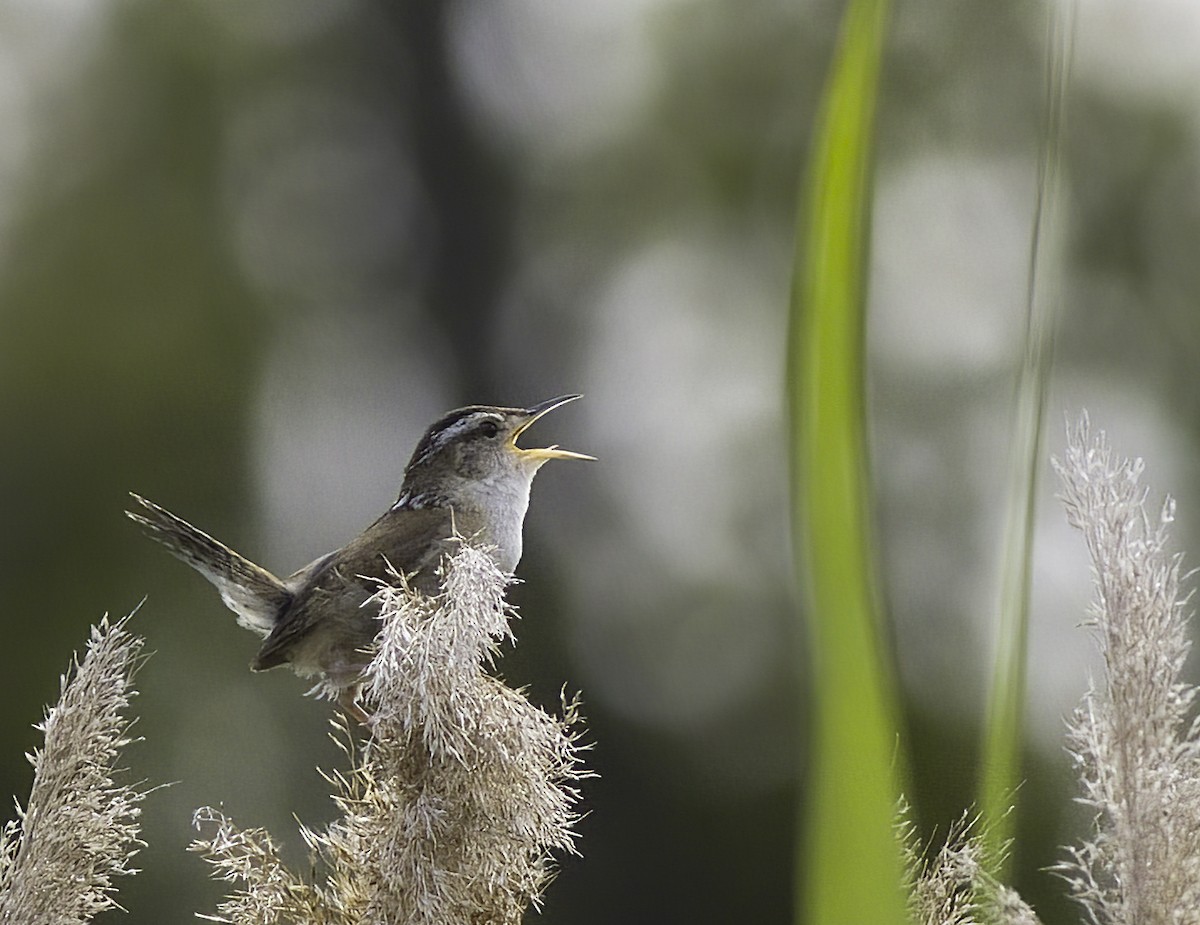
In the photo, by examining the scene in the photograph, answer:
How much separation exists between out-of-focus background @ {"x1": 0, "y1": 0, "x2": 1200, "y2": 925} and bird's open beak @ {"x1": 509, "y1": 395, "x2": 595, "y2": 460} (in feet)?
0.05

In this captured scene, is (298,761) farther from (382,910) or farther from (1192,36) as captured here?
(1192,36)

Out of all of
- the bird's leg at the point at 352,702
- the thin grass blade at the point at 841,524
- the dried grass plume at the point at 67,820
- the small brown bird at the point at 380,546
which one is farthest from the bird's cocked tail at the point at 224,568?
the thin grass blade at the point at 841,524

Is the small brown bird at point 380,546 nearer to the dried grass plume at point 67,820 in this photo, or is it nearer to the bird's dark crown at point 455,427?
the bird's dark crown at point 455,427

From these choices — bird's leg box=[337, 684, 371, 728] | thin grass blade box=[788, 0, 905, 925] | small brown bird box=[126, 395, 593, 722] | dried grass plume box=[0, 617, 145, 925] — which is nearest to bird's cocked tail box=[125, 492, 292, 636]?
small brown bird box=[126, 395, 593, 722]

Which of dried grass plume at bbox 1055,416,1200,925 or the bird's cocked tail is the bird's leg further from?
dried grass plume at bbox 1055,416,1200,925

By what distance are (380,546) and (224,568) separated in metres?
0.18

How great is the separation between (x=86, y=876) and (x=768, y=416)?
2.49ft

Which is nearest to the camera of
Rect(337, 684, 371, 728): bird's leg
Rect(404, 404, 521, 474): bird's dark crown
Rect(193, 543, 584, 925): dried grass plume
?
Rect(193, 543, 584, 925): dried grass plume

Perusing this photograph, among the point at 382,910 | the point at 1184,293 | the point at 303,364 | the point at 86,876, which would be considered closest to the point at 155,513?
the point at 303,364

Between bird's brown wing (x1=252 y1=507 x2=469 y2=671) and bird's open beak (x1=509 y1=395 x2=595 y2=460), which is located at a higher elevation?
bird's open beak (x1=509 y1=395 x2=595 y2=460)

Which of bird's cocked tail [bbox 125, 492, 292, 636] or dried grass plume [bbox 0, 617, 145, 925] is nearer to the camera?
dried grass plume [bbox 0, 617, 145, 925]

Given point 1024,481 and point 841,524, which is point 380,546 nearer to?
point 841,524

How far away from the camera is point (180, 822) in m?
1.14

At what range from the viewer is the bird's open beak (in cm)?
118
